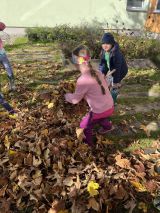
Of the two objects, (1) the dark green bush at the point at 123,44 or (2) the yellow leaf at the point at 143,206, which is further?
(1) the dark green bush at the point at 123,44

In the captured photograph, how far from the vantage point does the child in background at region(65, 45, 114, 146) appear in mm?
4148

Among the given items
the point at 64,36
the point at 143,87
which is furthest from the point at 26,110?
the point at 64,36

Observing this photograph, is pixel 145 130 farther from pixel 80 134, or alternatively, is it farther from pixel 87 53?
pixel 87 53

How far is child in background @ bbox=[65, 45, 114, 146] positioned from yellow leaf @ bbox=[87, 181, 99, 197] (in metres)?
0.99

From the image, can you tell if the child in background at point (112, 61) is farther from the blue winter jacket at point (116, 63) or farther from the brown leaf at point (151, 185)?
the brown leaf at point (151, 185)

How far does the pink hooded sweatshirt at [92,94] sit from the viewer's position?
420 centimetres

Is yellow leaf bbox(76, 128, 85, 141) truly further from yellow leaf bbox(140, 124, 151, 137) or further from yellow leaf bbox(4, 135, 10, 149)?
yellow leaf bbox(140, 124, 151, 137)

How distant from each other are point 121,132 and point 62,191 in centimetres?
196

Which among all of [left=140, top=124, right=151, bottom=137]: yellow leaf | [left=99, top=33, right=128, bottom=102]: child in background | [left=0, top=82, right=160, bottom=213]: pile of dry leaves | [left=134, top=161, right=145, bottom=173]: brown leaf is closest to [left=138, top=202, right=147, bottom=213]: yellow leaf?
[left=0, top=82, right=160, bottom=213]: pile of dry leaves

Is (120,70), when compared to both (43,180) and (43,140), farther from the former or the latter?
(43,180)

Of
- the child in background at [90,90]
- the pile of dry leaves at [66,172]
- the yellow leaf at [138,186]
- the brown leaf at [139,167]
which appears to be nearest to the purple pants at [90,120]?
the child in background at [90,90]

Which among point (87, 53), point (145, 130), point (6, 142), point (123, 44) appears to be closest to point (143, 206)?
point (145, 130)

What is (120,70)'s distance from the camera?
214 inches

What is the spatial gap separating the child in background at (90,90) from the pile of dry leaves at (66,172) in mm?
532
